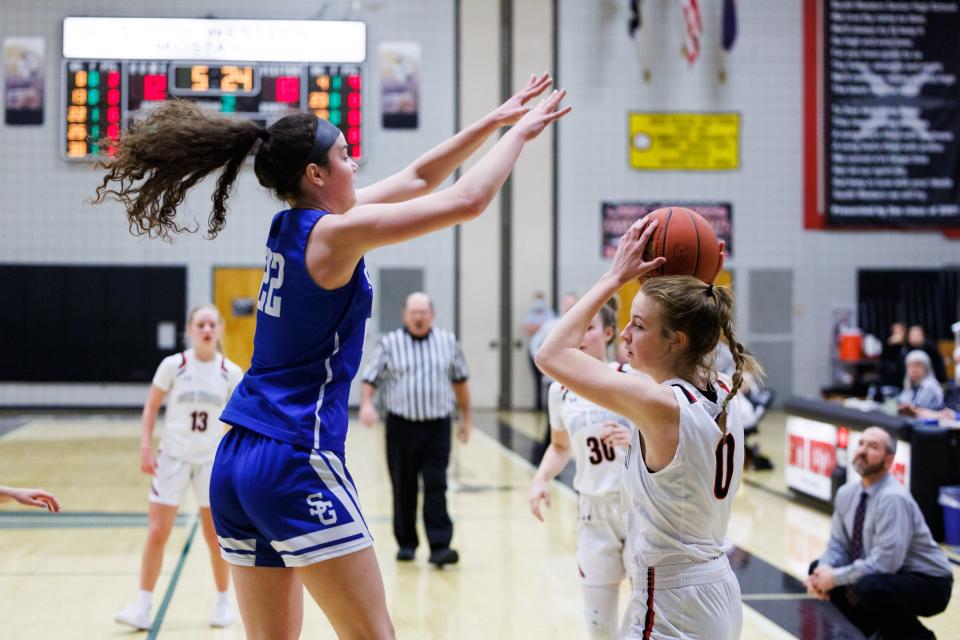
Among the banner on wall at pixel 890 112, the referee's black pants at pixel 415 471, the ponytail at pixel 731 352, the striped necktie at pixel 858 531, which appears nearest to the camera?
the ponytail at pixel 731 352

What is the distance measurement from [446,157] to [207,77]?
11.1 meters

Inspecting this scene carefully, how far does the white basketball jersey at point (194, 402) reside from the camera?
5.59 meters

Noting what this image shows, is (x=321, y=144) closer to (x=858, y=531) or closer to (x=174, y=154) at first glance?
(x=174, y=154)

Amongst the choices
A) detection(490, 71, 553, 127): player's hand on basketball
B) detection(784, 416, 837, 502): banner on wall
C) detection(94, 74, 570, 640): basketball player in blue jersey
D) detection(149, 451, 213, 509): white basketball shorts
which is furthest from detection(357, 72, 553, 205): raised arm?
detection(784, 416, 837, 502): banner on wall

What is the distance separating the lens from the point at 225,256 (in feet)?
51.9

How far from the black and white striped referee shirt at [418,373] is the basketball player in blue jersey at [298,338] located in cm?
452

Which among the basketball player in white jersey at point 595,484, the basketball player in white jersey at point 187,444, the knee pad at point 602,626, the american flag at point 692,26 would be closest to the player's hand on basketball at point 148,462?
the basketball player in white jersey at point 187,444

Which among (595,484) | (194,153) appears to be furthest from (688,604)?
(595,484)

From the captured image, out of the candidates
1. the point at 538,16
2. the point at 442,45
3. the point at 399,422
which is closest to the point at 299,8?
the point at 442,45

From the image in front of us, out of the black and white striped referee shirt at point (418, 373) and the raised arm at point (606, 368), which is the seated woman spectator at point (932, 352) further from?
the raised arm at point (606, 368)

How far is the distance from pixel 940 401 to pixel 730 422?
7721mm

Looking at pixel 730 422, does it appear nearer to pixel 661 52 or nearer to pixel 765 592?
pixel 765 592

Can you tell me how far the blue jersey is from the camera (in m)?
2.45

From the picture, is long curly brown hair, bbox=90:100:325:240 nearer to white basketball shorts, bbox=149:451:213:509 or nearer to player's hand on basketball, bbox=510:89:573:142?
player's hand on basketball, bbox=510:89:573:142
